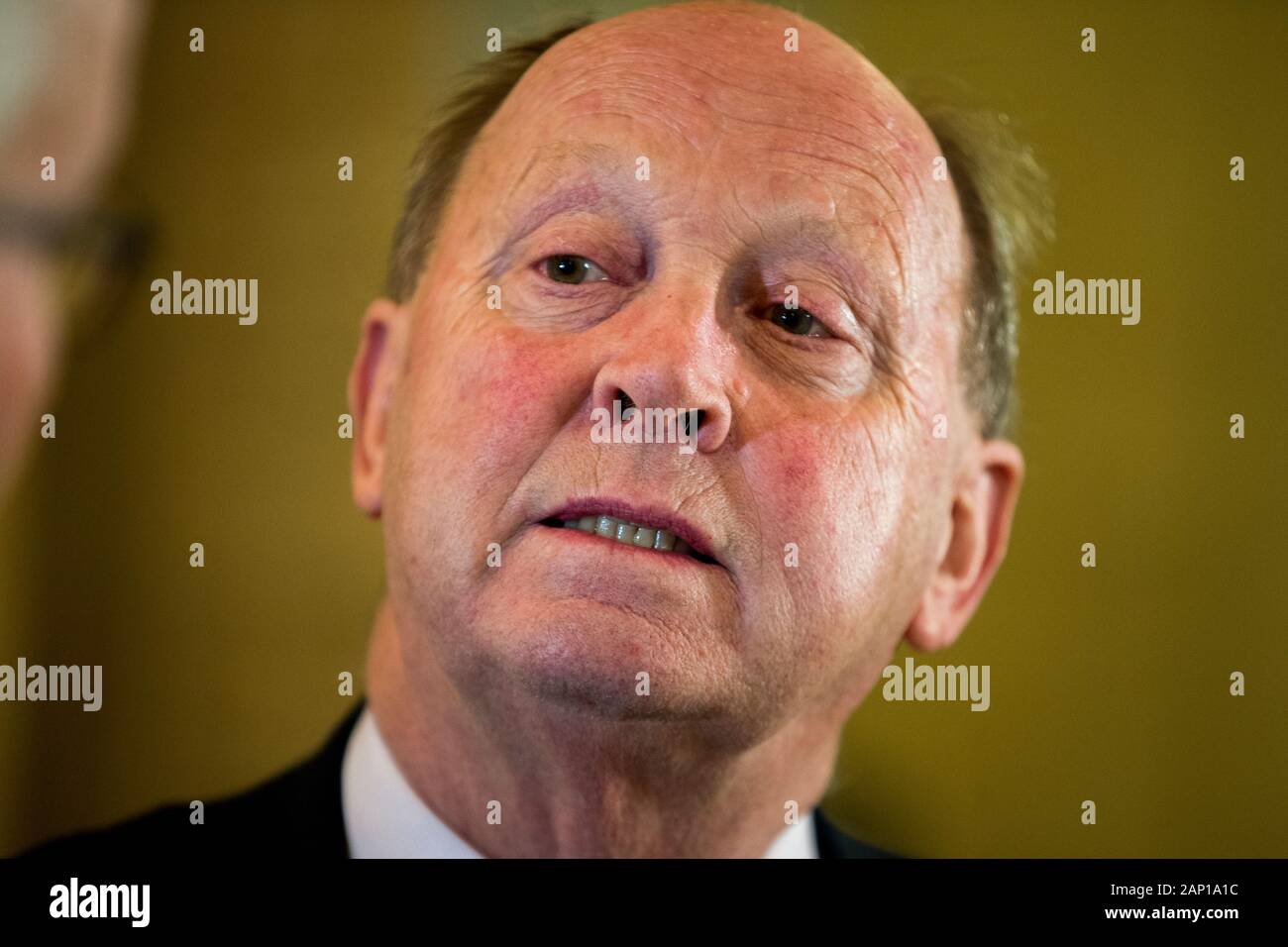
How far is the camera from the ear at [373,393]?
165cm

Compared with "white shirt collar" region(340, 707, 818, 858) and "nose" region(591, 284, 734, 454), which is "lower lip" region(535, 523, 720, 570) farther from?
"white shirt collar" region(340, 707, 818, 858)

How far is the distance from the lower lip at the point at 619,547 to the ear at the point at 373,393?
11.7 inches

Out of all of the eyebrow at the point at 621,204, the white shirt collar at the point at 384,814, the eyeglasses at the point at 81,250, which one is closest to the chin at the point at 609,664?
the white shirt collar at the point at 384,814

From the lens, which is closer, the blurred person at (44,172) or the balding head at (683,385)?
the blurred person at (44,172)

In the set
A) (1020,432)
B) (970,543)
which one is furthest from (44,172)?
(1020,432)

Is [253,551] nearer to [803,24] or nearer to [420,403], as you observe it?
[420,403]

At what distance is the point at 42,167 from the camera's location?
136cm

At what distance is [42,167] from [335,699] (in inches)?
32.7

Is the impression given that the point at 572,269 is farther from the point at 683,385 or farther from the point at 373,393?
the point at 373,393

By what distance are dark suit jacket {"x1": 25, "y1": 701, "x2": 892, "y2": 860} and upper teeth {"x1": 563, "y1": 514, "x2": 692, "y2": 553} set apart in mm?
478

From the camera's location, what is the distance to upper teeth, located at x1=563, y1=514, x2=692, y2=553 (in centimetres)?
142

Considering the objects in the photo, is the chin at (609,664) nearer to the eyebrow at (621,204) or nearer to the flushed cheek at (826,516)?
the flushed cheek at (826,516)

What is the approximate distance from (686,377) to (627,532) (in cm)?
16

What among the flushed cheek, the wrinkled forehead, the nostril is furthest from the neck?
the wrinkled forehead
